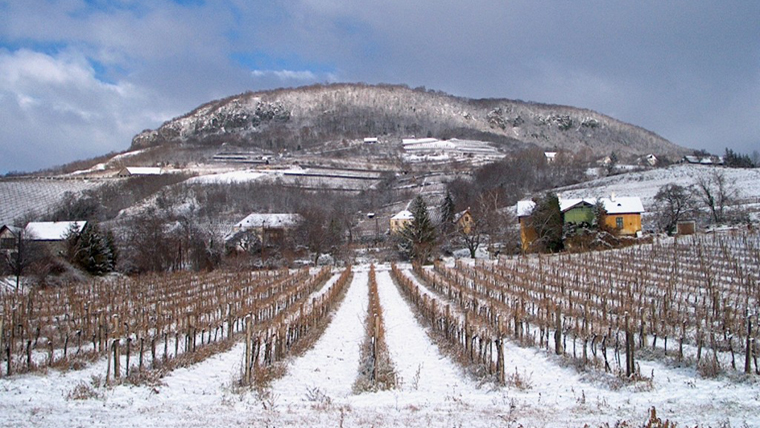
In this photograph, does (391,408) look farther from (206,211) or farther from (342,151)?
(342,151)

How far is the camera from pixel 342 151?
164375mm

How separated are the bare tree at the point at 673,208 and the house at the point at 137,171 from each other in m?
107

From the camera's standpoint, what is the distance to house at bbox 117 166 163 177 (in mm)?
126100

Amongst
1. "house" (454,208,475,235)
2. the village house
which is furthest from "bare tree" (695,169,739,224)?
"house" (454,208,475,235)

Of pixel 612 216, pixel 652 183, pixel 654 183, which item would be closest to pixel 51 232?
pixel 612 216

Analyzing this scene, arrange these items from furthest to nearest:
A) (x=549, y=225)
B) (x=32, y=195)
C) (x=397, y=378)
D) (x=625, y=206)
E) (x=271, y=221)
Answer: (x=32, y=195)
(x=271, y=221)
(x=625, y=206)
(x=549, y=225)
(x=397, y=378)

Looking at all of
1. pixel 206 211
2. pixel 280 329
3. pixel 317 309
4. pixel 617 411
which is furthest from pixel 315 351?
pixel 206 211

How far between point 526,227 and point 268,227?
30.4 meters

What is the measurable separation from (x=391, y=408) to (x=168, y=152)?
174 meters

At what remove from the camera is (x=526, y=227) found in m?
52.8

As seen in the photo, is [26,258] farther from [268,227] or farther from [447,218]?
[447,218]

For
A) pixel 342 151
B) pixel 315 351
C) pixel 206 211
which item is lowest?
pixel 315 351

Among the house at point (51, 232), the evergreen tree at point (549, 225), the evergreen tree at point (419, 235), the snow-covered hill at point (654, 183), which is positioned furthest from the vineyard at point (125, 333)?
the snow-covered hill at point (654, 183)

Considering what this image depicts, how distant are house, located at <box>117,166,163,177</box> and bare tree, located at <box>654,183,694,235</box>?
107019 millimetres
